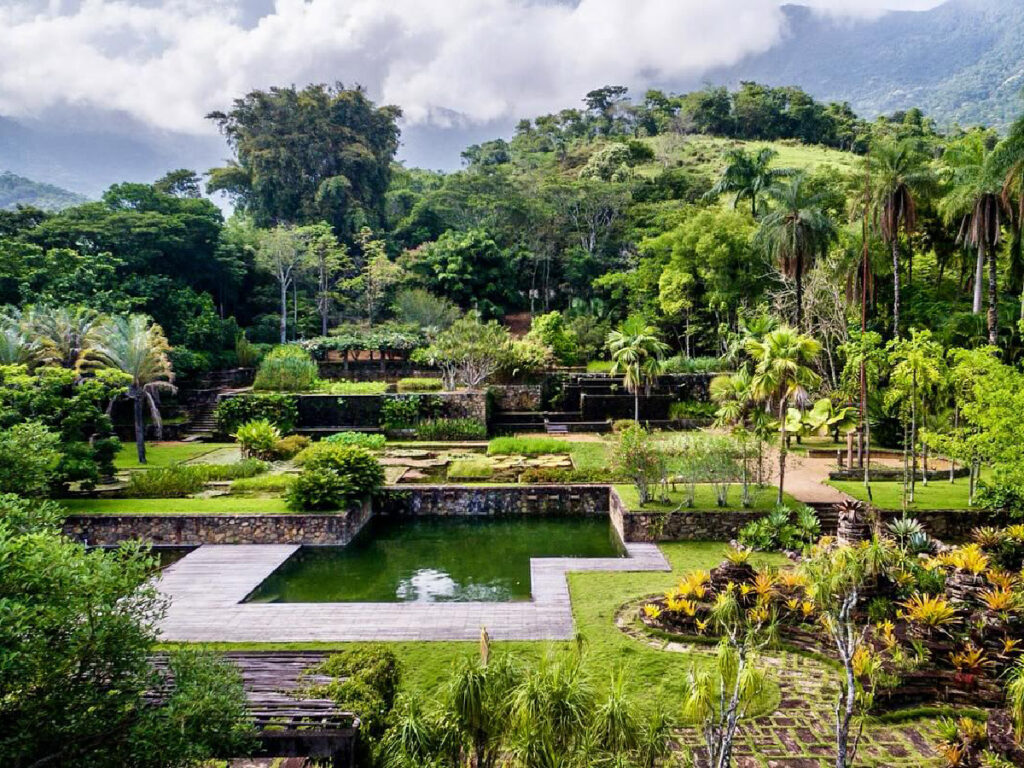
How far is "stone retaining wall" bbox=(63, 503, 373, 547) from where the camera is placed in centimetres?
1338

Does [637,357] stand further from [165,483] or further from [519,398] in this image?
[165,483]

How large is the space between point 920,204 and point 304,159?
31.9m

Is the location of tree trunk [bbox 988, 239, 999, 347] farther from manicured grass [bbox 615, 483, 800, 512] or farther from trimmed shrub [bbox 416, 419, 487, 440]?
trimmed shrub [bbox 416, 419, 487, 440]

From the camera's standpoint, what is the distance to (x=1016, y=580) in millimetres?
8578

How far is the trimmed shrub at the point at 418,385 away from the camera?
2585 cm

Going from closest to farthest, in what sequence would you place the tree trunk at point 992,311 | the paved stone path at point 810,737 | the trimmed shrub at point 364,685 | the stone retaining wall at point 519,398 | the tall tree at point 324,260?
the trimmed shrub at point 364,685, the paved stone path at point 810,737, the tree trunk at point 992,311, the stone retaining wall at point 519,398, the tall tree at point 324,260

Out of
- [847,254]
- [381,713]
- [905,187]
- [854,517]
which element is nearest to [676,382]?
[847,254]

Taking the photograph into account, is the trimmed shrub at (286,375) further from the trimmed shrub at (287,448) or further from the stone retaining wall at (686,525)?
the stone retaining wall at (686,525)

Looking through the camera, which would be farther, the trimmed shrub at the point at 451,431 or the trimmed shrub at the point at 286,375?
the trimmed shrub at the point at 286,375

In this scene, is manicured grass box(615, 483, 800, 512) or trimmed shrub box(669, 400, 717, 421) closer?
manicured grass box(615, 483, 800, 512)

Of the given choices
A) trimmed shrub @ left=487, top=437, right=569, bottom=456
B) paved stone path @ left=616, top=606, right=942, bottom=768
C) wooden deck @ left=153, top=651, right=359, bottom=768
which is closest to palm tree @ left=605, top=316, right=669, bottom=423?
trimmed shrub @ left=487, top=437, right=569, bottom=456

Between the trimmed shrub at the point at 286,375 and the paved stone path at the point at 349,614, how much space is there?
1321 centimetres

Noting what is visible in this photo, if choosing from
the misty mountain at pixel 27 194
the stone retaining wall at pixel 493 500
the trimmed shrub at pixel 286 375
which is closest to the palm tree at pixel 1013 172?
the stone retaining wall at pixel 493 500

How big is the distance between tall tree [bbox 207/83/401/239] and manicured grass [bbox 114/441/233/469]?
65.3 feet
